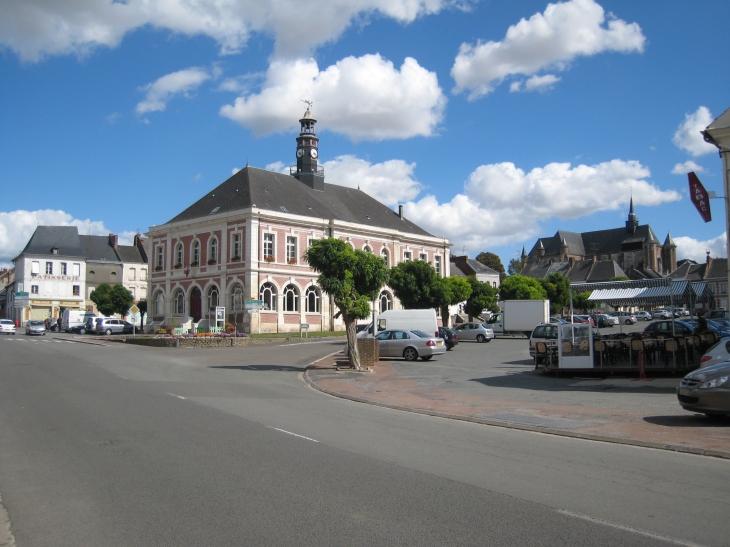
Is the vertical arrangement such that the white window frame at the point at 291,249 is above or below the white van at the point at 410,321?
above

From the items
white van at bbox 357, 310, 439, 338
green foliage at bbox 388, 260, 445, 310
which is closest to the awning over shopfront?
white van at bbox 357, 310, 439, 338

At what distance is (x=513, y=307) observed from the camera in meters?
49.0

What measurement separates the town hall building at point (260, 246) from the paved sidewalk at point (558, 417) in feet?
110

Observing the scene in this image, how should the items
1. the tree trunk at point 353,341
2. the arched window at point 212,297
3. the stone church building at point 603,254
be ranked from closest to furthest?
the tree trunk at point 353,341 < the arched window at point 212,297 < the stone church building at point 603,254

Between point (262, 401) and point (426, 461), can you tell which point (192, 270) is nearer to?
point (262, 401)

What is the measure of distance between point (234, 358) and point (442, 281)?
27373 millimetres

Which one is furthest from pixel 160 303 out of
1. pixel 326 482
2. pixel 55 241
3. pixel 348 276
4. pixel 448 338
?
pixel 326 482

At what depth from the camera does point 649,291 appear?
2306cm

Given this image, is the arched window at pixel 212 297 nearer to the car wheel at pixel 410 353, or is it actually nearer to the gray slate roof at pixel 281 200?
the gray slate roof at pixel 281 200

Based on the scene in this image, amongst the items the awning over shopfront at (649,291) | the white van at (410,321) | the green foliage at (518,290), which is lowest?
the white van at (410,321)

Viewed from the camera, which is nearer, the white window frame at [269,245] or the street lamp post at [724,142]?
the street lamp post at [724,142]

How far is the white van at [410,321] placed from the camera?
35.3 metres

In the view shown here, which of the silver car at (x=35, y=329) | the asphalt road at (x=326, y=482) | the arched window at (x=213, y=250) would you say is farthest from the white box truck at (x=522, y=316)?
the silver car at (x=35, y=329)

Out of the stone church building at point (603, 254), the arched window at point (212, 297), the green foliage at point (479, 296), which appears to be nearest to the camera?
the arched window at point (212, 297)
